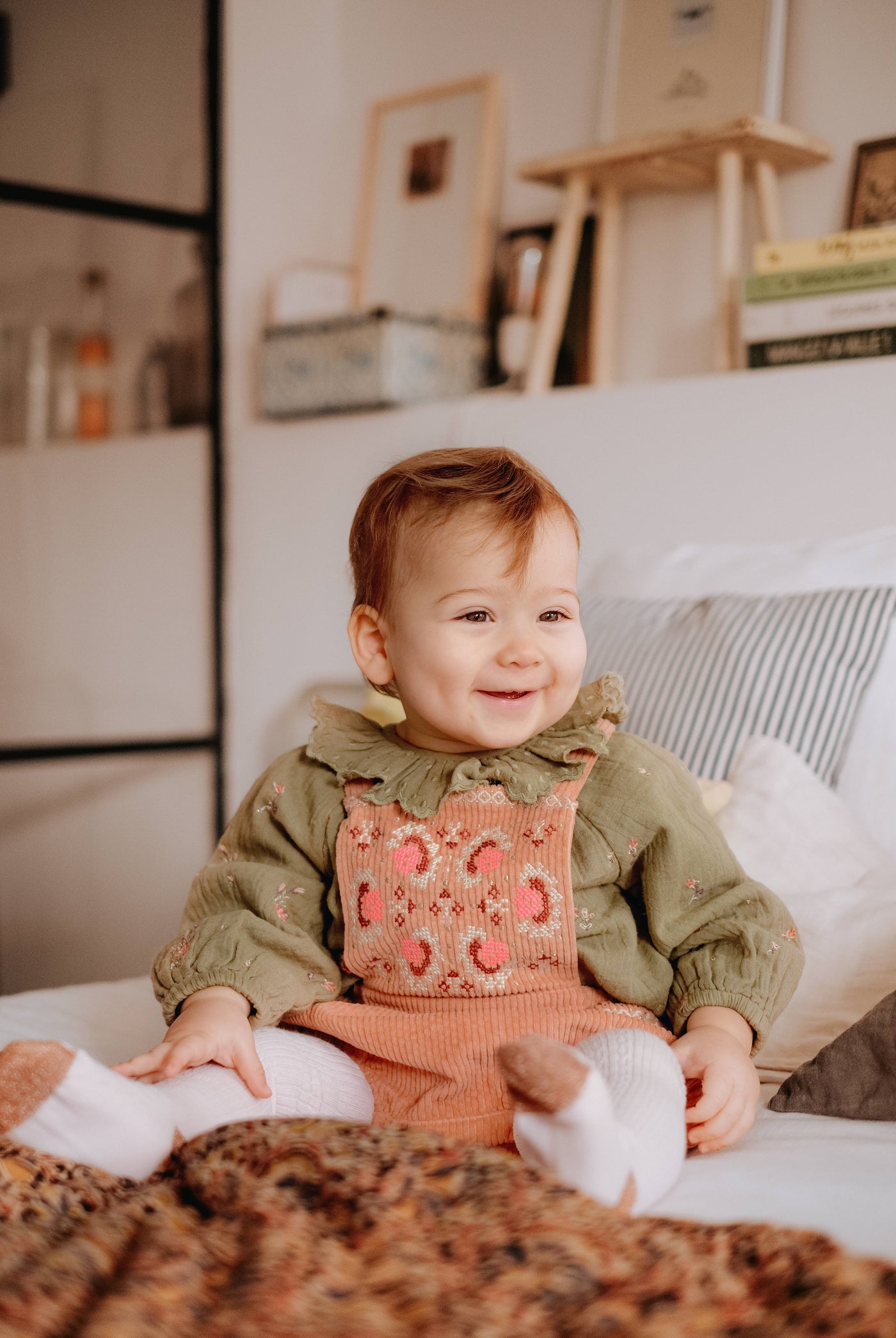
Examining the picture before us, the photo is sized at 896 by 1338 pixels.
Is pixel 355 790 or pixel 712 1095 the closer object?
pixel 712 1095

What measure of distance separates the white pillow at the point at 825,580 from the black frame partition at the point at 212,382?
1.17 metres

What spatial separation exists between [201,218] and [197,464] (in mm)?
519

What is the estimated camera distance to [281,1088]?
99 cm

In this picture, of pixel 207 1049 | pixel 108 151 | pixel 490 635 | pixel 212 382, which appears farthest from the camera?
pixel 212 382

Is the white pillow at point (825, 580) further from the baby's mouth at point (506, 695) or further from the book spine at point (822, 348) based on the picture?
the baby's mouth at point (506, 695)

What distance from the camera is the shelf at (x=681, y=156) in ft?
6.78

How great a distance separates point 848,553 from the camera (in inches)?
62.7

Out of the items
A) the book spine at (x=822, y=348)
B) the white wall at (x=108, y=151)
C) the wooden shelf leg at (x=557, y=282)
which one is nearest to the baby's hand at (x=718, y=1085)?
the book spine at (x=822, y=348)

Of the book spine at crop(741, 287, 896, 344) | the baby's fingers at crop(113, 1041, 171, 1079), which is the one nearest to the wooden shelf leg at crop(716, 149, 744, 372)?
the book spine at crop(741, 287, 896, 344)

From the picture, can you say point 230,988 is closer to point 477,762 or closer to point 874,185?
point 477,762

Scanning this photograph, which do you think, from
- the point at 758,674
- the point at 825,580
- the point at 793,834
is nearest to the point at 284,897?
the point at 793,834

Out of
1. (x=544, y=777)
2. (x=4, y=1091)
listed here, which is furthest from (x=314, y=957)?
(x=4, y=1091)

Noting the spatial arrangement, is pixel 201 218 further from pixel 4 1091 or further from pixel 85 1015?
pixel 4 1091

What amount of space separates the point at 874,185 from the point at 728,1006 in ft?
5.20
